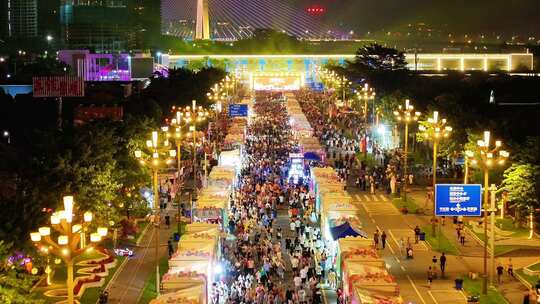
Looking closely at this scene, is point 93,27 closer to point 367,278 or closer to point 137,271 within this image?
point 137,271

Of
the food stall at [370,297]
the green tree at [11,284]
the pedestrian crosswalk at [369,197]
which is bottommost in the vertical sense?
the pedestrian crosswalk at [369,197]

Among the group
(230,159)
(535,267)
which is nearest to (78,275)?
(535,267)

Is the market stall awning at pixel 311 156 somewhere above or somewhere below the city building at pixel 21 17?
below

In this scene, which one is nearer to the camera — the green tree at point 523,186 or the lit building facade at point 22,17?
the green tree at point 523,186

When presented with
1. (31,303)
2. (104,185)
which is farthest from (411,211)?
(31,303)

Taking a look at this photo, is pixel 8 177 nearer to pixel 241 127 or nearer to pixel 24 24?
pixel 241 127

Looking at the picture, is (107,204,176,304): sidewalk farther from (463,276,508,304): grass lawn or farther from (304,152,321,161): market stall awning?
(304,152,321,161): market stall awning

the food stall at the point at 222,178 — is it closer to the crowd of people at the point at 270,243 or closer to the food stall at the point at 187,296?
the crowd of people at the point at 270,243

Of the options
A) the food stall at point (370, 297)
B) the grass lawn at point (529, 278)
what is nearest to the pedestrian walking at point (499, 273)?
the grass lawn at point (529, 278)
